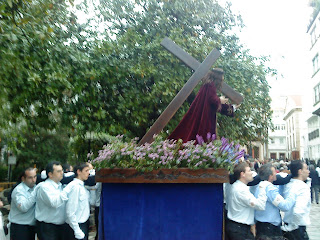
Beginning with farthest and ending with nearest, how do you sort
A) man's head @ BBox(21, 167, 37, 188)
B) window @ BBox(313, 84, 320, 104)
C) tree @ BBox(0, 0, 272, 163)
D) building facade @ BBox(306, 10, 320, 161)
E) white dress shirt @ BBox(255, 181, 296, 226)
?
window @ BBox(313, 84, 320, 104) < building facade @ BBox(306, 10, 320, 161) < tree @ BBox(0, 0, 272, 163) < man's head @ BBox(21, 167, 37, 188) < white dress shirt @ BBox(255, 181, 296, 226)

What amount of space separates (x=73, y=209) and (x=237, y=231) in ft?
7.59

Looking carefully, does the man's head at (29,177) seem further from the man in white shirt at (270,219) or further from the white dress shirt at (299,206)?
the white dress shirt at (299,206)

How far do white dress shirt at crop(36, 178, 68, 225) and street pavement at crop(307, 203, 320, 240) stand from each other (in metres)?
6.98

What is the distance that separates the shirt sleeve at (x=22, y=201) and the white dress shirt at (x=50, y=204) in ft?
0.54

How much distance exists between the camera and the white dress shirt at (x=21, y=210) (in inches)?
265

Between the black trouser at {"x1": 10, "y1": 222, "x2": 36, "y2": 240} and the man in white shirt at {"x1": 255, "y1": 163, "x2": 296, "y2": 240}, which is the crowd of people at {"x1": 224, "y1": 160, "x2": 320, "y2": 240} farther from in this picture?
the black trouser at {"x1": 10, "y1": 222, "x2": 36, "y2": 240}

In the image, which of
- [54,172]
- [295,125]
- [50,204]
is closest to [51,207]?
[50,204]

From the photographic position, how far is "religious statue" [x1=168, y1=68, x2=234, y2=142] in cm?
626

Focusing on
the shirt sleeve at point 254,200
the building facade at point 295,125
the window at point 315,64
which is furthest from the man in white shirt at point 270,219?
the building facade at point 295,125

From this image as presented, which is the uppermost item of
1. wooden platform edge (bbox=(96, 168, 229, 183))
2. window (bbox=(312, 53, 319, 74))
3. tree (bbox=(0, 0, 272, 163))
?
window (bbox=(312, 53, 319, 74))

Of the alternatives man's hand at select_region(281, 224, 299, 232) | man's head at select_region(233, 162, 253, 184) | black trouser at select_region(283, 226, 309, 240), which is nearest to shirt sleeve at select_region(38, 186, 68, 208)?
man's head at select_region(233, 162, 253, 184)

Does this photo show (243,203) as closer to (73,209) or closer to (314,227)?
(73,209)

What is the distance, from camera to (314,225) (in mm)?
13344

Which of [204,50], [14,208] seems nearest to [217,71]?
[14,208]
